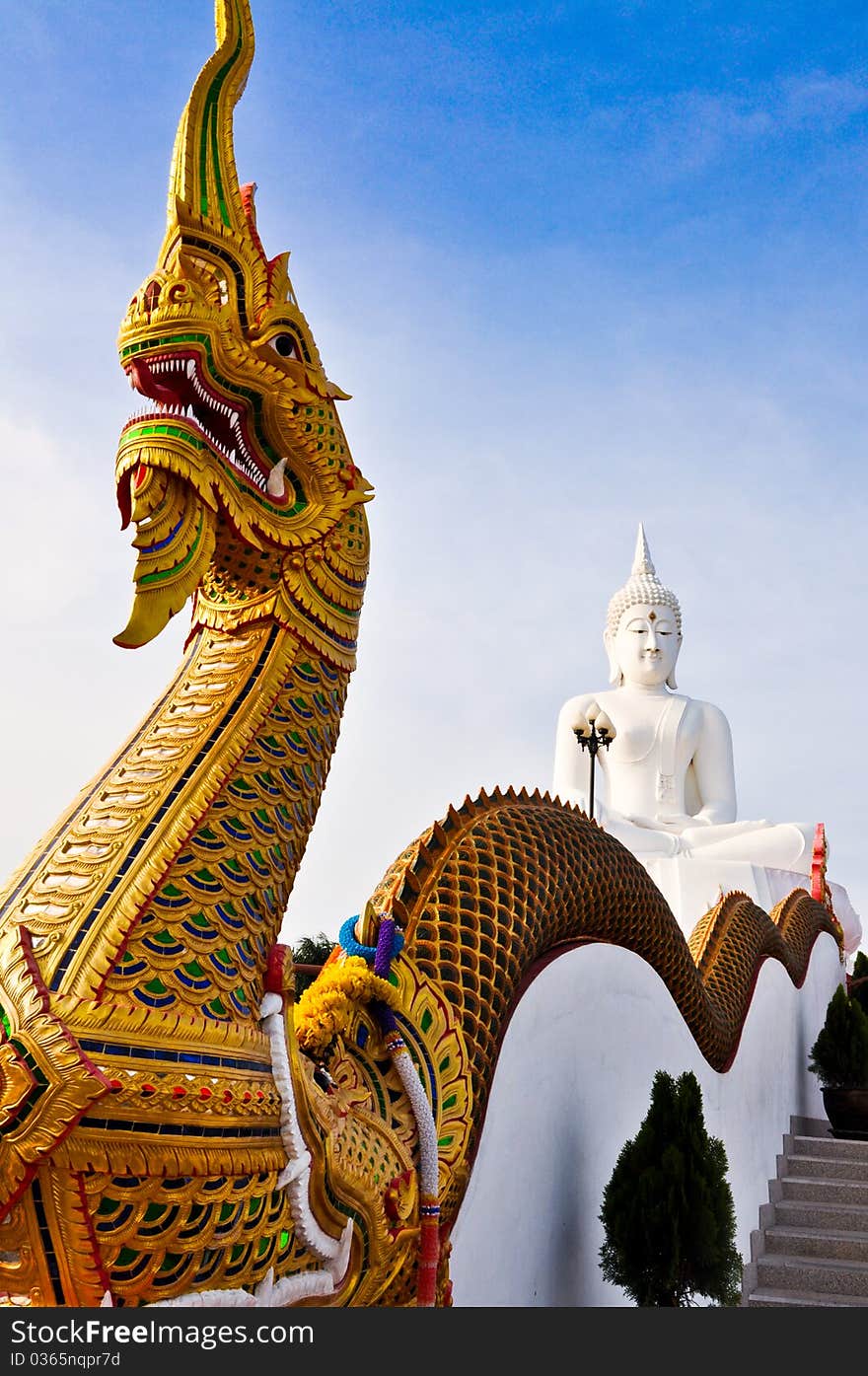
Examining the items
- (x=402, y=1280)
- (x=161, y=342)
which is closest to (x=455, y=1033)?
(x=402, y=1280)

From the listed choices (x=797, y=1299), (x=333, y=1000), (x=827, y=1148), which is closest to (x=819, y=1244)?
(x=797, y=1299)

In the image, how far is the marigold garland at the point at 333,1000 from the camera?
2.81 metres

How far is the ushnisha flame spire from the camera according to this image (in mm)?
13094

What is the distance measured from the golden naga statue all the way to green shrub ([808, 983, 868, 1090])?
211 inches

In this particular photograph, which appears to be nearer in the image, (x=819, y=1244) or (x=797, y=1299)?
(x=797, y=1299)

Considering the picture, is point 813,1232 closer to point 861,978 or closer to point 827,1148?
point 827,1148

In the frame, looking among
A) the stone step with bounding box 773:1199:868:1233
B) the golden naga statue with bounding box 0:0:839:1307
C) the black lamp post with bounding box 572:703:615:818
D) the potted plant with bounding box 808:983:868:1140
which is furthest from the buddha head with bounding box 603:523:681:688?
the golden naga statue with bounding box 0:0:839:1307

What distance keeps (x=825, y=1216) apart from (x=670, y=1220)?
→ 270 cm

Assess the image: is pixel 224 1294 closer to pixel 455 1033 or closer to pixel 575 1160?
pixel 455 1033

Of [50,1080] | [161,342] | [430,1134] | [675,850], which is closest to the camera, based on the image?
[50,1080]

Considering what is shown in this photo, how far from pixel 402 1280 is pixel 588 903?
5.10 feet

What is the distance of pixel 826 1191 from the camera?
21.8 ft

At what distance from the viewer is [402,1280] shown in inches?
109

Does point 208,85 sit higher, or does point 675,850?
point 675,850
